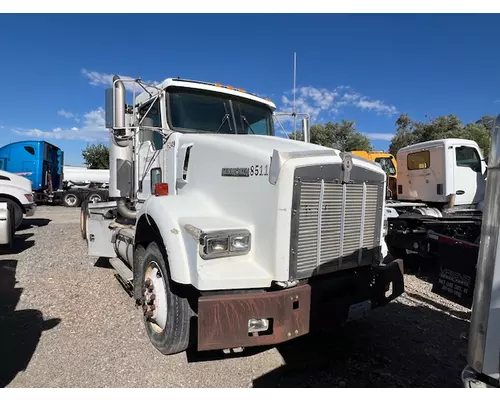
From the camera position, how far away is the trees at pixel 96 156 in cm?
4294

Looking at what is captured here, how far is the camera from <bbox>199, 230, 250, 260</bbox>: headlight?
8.62 feet

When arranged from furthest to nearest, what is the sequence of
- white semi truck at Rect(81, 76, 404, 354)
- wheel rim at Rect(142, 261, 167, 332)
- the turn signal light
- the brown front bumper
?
the turn signal light < wheel rim at Rect(142, 261, 167, 332) < white semi truck at Rect(81, 76, 404, 354) < the brown front bumper

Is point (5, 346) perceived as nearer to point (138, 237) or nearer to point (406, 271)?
point (138, 237)

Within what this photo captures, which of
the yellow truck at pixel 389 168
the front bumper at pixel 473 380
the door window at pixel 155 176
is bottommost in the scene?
the front bumper at pixel 473 380

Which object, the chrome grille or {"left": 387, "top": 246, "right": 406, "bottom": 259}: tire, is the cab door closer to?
{"left": 387, "top": 246, "right": 406, "bottom": 259}: tire

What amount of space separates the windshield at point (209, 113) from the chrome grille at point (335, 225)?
1857mm

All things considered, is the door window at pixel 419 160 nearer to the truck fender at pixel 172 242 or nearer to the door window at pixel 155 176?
the door window at pixel 155 176

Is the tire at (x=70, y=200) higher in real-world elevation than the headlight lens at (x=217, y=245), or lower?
lower

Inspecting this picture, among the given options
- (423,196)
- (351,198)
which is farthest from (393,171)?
(351,198)

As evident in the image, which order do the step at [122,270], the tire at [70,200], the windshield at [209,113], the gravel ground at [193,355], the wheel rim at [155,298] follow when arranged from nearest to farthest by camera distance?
the gravel ground at [193,355] → the wheel rim at [155,298] → the windshield at [209,113] → the step at [122,270] → the tire at [70,200]

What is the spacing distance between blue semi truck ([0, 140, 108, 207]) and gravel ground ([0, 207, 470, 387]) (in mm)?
14999

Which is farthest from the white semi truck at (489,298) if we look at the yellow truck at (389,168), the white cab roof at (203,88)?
the yellow truck at (389,168)

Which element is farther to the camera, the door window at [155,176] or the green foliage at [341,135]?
the green foliage at [341,135]

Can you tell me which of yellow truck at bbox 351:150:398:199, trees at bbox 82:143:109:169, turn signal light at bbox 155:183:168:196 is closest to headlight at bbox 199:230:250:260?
turn signal light at bbox 155:183:168:196
